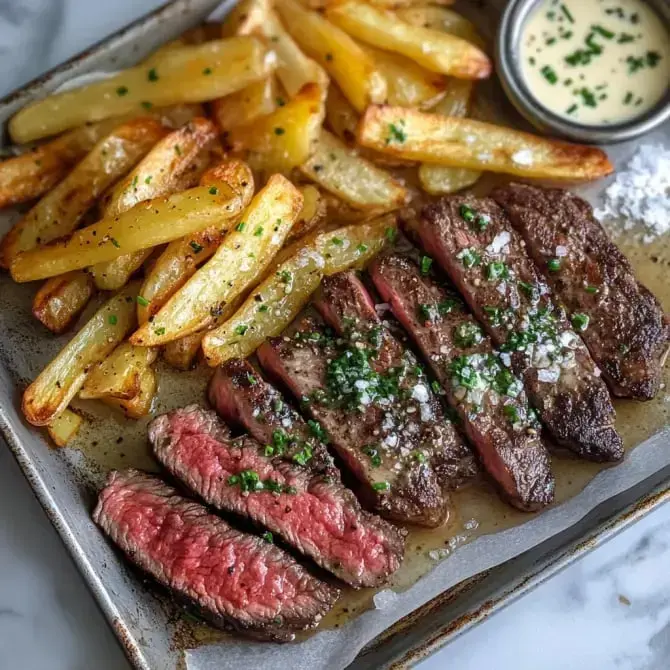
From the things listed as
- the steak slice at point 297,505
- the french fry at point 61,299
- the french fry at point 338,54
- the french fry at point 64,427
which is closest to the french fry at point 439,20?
the french fry at point 338,54

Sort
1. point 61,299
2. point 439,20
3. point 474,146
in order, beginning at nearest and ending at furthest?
point 61,299 → point 474,146 → point 439,20

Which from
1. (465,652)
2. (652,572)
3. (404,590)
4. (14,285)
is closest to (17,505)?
(14,285)

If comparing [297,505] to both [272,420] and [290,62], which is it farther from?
[290,62]

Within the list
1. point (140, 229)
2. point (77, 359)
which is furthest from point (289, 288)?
point (77, 359)

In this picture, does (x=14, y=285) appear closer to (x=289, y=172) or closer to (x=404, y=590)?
(x=289, y=172)

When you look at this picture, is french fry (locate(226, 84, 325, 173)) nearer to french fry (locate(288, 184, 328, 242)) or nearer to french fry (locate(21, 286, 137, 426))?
french fry (locate(288, 184, 328, 242))
